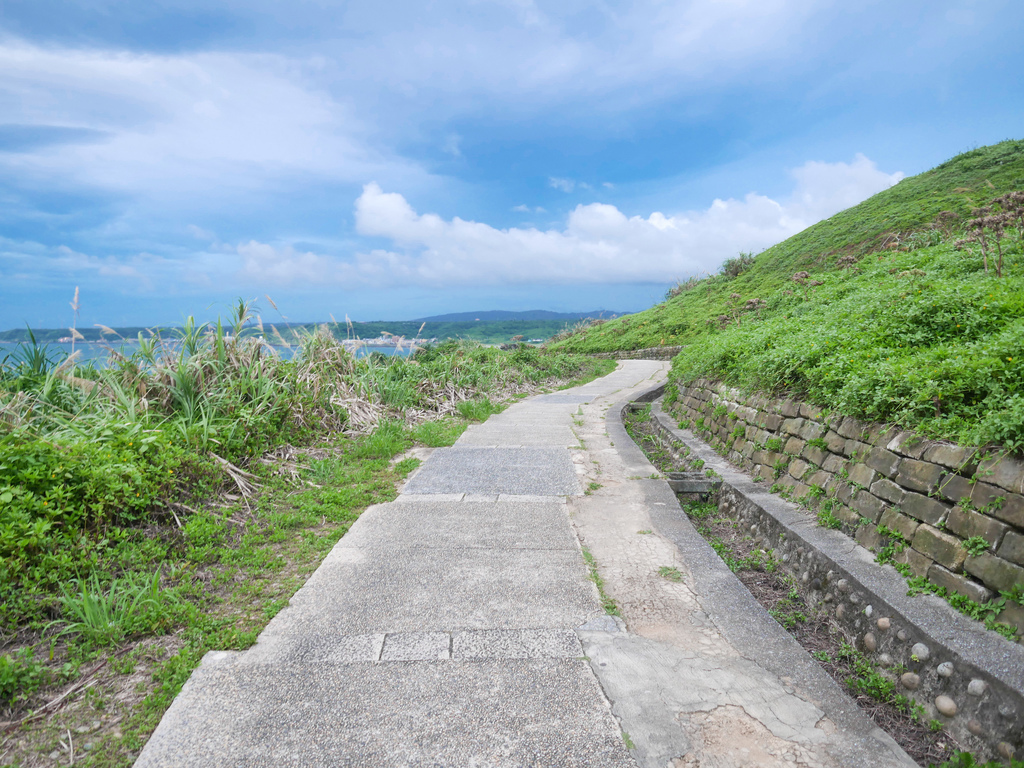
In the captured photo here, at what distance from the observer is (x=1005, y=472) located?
7.63 feet

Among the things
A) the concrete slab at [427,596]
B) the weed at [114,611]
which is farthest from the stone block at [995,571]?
the weed at [114,611]

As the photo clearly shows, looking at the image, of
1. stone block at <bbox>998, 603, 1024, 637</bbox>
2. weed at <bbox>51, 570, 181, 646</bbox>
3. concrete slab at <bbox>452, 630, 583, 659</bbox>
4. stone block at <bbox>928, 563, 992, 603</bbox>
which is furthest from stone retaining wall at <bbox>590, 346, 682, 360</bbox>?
weed at <bbox>51, 570, 181, 646</bbox>

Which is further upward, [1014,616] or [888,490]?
[888,490]

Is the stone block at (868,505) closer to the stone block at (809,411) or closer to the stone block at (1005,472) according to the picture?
the stone block at (1005,472)

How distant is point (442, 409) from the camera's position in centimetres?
835

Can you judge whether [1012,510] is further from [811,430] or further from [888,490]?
[811,430]

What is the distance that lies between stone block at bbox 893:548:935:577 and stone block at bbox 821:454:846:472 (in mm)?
800

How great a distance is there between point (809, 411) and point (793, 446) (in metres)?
0.30

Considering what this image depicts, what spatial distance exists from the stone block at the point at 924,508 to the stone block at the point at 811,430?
104 cm

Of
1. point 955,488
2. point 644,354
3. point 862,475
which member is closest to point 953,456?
point 955,488

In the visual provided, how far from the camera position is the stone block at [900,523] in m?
2.76

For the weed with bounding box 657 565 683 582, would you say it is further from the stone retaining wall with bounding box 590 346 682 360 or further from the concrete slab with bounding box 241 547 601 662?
the stone retaining wall with bounding box 590 346 682 360

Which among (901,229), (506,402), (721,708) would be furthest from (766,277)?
(721,708)

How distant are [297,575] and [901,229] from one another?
732 inches
